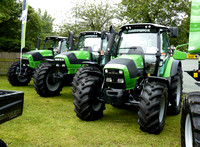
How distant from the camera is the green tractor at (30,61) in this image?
962 cm

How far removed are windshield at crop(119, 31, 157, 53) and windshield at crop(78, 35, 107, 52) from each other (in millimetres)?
2612

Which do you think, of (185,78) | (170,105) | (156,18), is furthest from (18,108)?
(156,18)

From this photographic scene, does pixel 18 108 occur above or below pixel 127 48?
below

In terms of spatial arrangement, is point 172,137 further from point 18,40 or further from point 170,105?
point 18,40

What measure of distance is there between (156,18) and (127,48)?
811 cm

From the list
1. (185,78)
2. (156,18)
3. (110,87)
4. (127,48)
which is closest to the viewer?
(110,87)

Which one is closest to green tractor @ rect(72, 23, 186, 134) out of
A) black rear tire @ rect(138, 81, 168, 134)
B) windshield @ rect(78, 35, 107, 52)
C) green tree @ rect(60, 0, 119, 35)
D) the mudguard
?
black rear tire @ rect(138, 81, 168, 134)

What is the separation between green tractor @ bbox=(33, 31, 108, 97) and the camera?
292 inches

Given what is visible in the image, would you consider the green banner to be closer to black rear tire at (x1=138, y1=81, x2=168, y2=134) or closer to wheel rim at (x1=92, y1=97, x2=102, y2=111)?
black rear tire at (x1=138, y1=81, x2=168, y2=134)

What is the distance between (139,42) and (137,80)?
0.89m

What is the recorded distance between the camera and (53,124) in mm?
4711

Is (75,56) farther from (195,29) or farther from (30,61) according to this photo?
(195,29)

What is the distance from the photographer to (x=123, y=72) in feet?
14.2

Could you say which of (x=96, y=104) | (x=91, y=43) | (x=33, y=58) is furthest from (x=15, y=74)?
(x=96, y=104)
